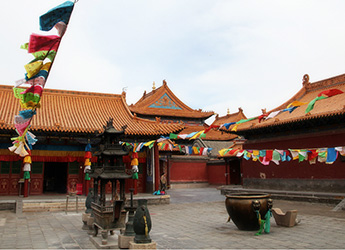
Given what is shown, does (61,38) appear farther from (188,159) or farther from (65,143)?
(188,159)

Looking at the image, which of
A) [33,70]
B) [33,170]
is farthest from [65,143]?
[33,70]

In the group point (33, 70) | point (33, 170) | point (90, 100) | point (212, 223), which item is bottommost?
point (212, 223)

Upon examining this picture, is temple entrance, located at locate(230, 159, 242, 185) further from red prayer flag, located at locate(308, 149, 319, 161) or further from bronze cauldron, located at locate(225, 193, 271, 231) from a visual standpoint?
bronze cauldron, located at locate(225, 193, 271, 231)

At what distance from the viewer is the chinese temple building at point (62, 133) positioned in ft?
50.0

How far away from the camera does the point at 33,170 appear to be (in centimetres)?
1589

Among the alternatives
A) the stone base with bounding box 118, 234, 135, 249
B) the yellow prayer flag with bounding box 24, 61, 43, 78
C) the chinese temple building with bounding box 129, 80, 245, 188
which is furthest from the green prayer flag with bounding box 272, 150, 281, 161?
the chinese temple building with bounding box 129, 80, 245, 188

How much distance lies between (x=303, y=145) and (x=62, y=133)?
13012 millimetres

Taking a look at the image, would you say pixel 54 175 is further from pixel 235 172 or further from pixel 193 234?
pixel 193 234

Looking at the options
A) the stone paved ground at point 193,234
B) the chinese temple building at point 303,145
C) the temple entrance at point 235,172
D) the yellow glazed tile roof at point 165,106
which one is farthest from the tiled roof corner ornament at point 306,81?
the yellow glazed tile roof at point 165,106

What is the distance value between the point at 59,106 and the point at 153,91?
47.7ft

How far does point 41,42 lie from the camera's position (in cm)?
743

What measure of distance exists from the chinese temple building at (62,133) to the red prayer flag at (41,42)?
794cm

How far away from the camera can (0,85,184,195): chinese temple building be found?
1523 centimetres

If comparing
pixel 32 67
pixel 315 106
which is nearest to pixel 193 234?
pixel 32 67
